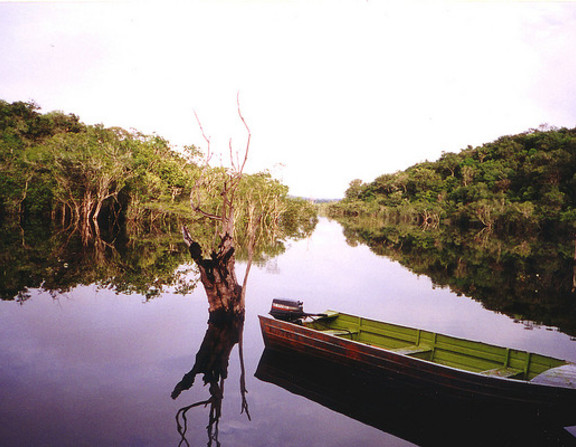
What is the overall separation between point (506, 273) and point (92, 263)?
2663 cm

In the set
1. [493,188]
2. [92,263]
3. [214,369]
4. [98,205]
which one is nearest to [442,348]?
[214,369]

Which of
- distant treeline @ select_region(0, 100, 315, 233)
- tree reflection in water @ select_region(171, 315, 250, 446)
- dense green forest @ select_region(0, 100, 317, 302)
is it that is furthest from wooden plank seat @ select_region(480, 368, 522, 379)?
distant treeline @ select_region(0, 100, 315, 233)

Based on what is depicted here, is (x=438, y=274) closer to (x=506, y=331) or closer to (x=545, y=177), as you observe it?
(x=506, y=331)

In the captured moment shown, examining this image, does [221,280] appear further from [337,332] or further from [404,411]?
[404,411]

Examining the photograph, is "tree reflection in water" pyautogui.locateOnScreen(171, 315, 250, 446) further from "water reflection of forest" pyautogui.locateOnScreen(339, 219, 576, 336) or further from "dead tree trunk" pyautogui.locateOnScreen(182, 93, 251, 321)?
"water reflection of forest" pyautogui.locateOnScreen(339, 219, 576, 336)

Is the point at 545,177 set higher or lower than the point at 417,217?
higher

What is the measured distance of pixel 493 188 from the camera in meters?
81.9

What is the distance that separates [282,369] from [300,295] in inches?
384

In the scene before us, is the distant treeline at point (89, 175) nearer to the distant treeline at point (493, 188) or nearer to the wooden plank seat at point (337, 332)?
the wooden plank seat at point (337, 332)

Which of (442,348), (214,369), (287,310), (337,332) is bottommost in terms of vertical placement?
(214,369)

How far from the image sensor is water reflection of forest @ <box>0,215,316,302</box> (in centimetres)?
2038

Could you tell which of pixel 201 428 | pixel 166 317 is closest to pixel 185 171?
pixel 166 317

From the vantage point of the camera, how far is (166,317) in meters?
16.2

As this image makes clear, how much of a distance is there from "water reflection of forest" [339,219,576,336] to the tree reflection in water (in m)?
12.4
